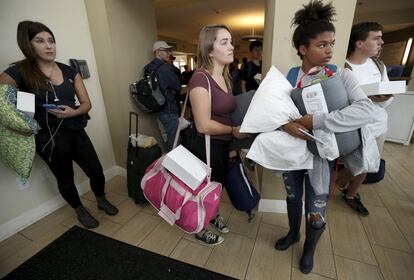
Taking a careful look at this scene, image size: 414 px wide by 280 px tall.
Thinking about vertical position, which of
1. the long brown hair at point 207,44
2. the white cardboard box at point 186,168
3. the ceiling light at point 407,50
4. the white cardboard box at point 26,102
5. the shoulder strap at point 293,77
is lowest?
the white cardboard box at point 186,168

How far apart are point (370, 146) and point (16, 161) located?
6.51 ft

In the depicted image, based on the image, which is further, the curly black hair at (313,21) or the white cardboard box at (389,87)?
the white cardboard box at (389,87)

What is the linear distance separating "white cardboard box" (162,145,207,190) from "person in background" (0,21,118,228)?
2.83 feet

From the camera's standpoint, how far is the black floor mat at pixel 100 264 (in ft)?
4.03

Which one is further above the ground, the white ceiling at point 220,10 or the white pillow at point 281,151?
the white ceiling at point 220,10

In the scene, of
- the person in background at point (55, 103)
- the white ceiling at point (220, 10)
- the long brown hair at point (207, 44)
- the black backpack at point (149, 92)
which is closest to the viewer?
the long brown hair at point (207, 44)

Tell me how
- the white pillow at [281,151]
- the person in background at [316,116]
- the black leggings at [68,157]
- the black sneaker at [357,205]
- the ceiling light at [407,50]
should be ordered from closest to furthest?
the person in background at [316,116] → the white pillow at [281,151] → the black leggings at [68,157] → the black sneaker at [357,205] → the ceiling light at [407,50]

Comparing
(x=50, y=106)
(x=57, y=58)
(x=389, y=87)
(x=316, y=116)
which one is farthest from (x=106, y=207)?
(x=389, y=87)

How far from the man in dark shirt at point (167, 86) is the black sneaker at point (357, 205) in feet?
5.56

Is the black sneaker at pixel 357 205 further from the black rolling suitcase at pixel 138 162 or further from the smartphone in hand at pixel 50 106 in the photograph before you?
the smartphone in hand at pixel 50 106

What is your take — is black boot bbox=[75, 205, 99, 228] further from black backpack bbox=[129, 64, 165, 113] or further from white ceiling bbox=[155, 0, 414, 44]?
white ceiling bbox=[155, 0, 414, 44]

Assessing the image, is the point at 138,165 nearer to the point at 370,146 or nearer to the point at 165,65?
the point at 165,65

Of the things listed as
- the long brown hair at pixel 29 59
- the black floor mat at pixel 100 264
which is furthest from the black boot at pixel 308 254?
the long brown hair at pixel 29 59

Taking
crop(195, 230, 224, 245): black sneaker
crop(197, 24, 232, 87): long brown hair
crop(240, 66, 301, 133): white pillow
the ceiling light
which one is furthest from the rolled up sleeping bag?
the ceiling light
